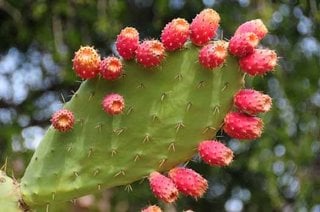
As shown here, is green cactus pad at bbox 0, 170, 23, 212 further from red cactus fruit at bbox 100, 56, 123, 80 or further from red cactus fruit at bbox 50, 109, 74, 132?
red cactus fruit at bbox 100, 56, 123, 80

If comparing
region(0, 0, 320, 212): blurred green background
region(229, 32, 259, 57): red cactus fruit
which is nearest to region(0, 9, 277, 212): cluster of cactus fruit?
region(229, 32, 259, 57): red cactus fruit

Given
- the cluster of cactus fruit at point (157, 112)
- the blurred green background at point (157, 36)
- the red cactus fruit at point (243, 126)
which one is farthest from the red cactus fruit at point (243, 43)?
the blurred green background at point (157, 36)

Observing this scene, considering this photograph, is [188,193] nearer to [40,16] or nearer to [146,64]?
[146,64]

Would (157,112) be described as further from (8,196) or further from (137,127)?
(8,196)

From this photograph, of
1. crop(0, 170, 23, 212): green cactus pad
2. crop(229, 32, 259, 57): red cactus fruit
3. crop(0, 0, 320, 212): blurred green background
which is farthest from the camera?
crop(0, 0, 320, 212): blurred green background

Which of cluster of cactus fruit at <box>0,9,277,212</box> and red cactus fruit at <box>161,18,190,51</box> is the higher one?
red cactus fruit at <box>161,18,190,51</box>

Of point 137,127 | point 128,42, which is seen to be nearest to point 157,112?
point 137,127

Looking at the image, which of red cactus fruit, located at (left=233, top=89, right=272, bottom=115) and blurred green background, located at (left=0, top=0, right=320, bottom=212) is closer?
red cactus fruit, located at (left=233, top=89, right=272, bottom=115)
